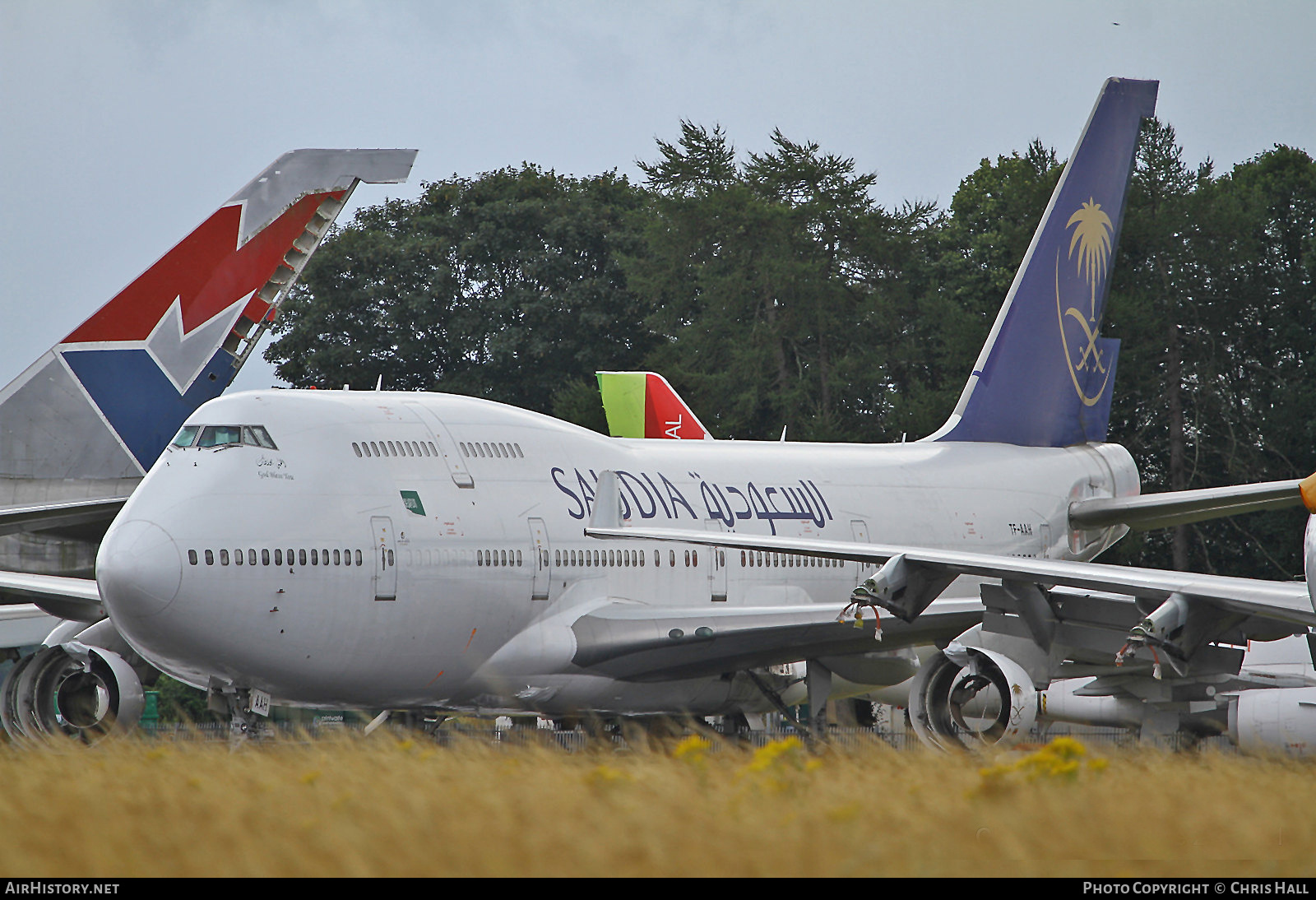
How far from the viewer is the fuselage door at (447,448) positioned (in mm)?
16281

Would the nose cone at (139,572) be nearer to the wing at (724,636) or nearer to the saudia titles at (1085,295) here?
the wing at (724,636)

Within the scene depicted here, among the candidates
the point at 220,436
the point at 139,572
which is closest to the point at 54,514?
the point at 220,436

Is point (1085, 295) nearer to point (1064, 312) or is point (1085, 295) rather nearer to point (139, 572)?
point (1064, 312)

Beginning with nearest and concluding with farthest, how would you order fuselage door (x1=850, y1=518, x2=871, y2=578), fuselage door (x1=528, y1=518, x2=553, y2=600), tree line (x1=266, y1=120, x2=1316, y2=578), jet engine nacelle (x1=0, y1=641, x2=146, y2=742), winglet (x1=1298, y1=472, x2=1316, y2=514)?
winglet (x1=1298, y1=472, x2=1316, y2=514), jet engine nacelle (x1=0, y1=641, x2=146, y2=742), fuselage door (x1=528, y1=518, x2=553, y2=600), fuselage door (x1=850, y1=518, x2=871, y2=578), tree line (x1=266, y1=120, x2=1316, y2=578)

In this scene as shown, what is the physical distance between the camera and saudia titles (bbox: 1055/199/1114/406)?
80.5 feet

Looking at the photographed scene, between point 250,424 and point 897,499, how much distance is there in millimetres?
9778

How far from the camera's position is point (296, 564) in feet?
47.9

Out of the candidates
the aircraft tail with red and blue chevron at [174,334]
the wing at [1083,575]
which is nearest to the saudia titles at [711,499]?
the wing at [1083,575]

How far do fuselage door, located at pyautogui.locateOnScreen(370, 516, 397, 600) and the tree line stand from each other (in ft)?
100.0

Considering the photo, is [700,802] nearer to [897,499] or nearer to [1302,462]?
[897,499]

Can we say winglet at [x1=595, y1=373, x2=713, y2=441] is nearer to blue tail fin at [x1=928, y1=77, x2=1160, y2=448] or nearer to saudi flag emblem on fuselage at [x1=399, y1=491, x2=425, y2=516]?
blue tail fin at [x1=928, y1=77, x2=1160, y2=448]

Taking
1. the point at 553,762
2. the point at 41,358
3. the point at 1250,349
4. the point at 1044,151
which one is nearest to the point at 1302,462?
the point at 1250,349

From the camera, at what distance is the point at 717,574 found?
1909 centimetres

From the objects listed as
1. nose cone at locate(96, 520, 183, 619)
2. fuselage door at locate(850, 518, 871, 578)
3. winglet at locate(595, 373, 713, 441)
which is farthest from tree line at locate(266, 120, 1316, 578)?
nose cone at locate(96, 520, 183, 619)
